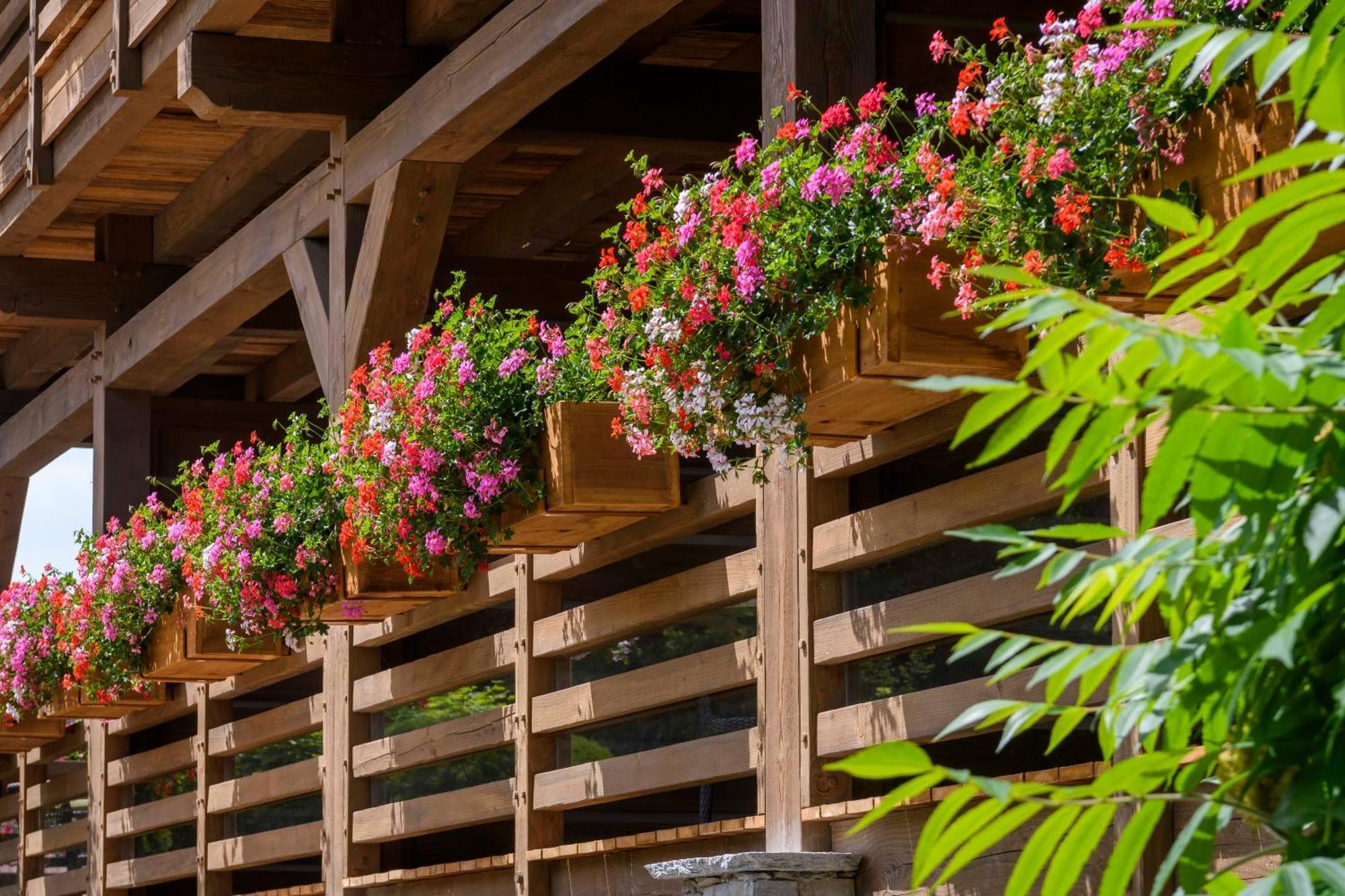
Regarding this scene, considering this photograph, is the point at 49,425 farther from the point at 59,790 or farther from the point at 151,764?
the point at 151,764

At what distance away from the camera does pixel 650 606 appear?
4.97 meters

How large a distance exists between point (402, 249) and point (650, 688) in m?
1.73

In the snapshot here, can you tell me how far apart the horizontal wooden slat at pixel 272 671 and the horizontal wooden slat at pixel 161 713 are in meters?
0.29

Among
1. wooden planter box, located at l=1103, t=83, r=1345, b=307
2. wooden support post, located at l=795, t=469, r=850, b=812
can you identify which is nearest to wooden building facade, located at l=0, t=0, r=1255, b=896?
wooden support post, located at l=795, t=469, r=850, b=812

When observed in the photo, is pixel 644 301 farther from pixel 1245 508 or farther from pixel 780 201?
pixel 1245 508

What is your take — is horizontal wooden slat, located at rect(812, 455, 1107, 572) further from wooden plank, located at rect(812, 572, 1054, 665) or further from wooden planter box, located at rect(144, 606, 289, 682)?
wooden planter box, located at rect(144, 606, 289, 682)

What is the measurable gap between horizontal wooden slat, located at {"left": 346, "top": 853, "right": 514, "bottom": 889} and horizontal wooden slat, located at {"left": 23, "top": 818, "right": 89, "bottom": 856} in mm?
3173

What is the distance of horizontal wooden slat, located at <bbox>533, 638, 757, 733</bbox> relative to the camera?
4.56m

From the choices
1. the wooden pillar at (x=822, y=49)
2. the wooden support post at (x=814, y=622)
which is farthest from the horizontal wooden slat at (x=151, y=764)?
the wooden pillar at (x=822, y=49)

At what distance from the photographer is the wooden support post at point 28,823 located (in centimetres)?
993

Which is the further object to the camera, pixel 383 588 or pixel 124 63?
pixel 124 63

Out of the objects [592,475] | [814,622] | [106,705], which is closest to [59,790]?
[106,705]

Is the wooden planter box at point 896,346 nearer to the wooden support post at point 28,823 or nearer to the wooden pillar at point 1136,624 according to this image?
the wooden pillar at point 1136,624

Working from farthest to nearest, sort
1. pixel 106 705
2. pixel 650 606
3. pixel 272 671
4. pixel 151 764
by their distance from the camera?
pixel 151 764 → pixel 106 705 → pixel 272 671 → pixel 650 606
